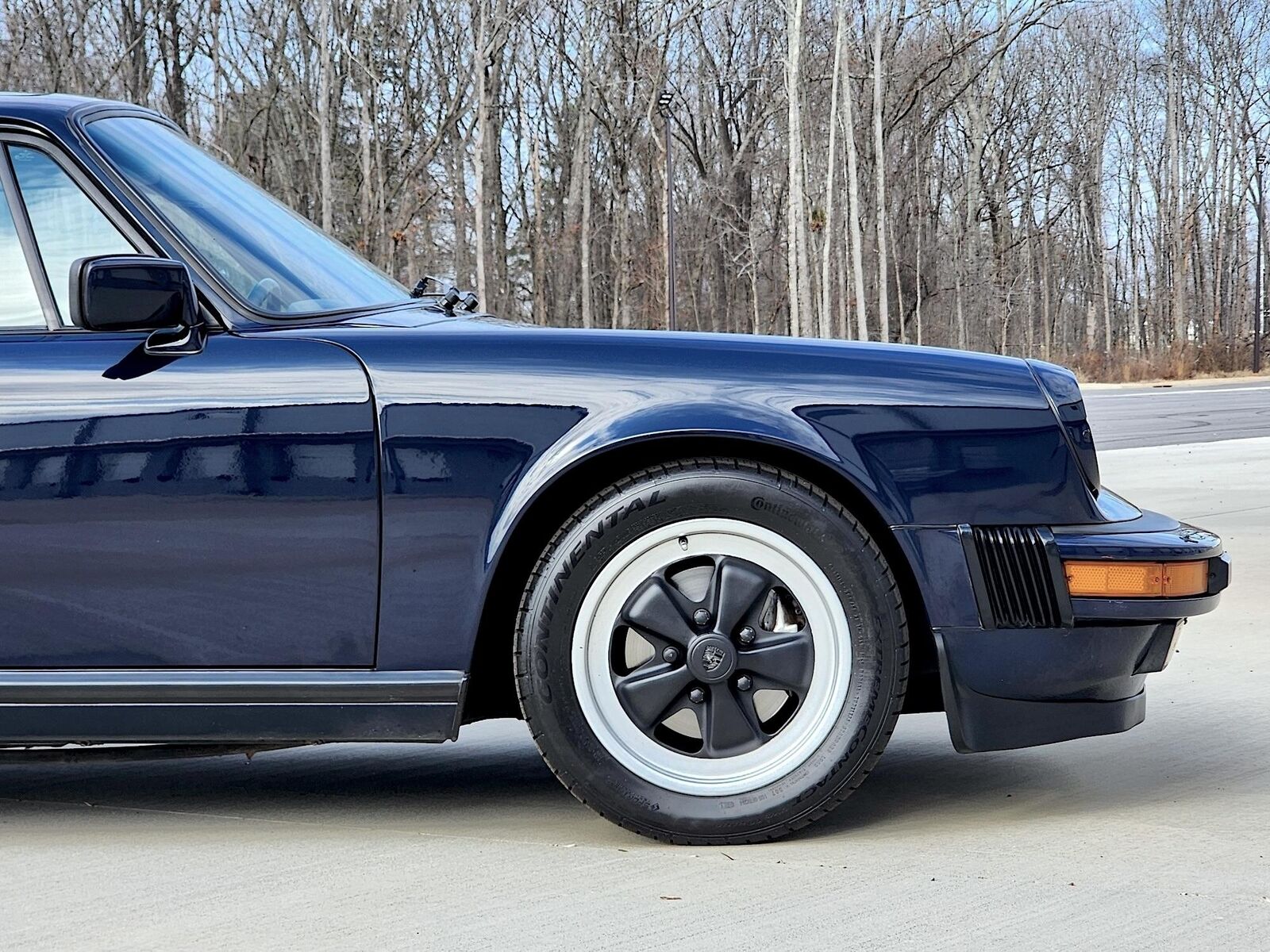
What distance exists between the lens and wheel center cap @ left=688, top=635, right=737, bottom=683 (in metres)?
3.06

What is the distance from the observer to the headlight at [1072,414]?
313 centimetres

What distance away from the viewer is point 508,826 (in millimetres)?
3326

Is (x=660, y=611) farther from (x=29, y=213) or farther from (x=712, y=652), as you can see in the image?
(x=29, y=213)

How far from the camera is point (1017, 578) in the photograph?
3047mm

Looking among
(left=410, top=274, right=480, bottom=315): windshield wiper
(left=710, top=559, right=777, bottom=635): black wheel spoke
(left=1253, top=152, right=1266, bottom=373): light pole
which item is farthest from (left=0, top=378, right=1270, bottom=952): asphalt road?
(left=1253, top=152, right=1266, bottom=373): light pole

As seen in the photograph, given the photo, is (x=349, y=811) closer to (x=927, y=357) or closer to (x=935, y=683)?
(x=935, y=683)

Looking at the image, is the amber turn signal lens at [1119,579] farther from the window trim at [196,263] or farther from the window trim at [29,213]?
the window trim at [29,213]

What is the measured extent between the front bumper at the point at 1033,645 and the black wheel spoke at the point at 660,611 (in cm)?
48

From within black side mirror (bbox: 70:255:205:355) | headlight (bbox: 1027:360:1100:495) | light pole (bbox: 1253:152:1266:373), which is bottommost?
headlight (bbox: 1027:360:1100:495)

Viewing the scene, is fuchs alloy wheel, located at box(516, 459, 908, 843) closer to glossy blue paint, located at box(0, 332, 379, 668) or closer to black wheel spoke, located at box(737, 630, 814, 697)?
black wheel spoke, located at box(737, 630, 814, 697)

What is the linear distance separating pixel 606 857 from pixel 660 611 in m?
0.50

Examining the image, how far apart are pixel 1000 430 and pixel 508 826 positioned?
1.35 meters

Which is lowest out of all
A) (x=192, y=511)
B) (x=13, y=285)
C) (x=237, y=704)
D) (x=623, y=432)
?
(x=237, y=704)

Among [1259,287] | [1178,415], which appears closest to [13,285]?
[1178,415]
